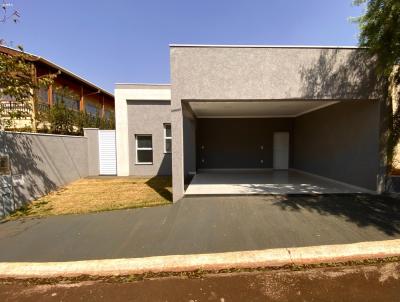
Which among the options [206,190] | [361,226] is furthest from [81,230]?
[361,226]

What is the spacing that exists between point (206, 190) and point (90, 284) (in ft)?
15.0

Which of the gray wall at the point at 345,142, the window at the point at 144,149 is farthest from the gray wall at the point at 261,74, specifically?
the window at the point at 144,149

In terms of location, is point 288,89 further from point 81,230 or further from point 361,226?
point 81,230

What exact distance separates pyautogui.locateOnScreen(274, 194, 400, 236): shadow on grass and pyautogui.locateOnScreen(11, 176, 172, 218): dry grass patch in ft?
12.2

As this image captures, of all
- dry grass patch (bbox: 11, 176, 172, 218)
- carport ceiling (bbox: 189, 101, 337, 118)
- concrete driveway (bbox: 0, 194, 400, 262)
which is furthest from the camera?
carport ceiling (bbox: 189, 101, 337, 118)

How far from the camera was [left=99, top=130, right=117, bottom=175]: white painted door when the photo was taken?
36.6 feet

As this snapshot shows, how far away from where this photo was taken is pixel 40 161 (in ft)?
23.5

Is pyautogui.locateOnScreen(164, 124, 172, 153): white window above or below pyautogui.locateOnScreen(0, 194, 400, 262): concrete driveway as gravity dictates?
above

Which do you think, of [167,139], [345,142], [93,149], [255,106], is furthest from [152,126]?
[345,142]

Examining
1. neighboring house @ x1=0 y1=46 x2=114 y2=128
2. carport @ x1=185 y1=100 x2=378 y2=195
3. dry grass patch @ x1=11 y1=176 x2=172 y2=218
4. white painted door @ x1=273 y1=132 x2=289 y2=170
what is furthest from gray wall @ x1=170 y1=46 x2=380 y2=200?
neighboring house @ x1=0 y1=46 x2=114 y2=128

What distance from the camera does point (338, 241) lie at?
3.56 m

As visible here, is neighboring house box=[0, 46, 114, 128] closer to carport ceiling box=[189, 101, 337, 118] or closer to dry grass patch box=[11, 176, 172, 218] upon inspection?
dry grass patch box=[11, 176, 172, 218]

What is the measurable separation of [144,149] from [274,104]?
6911 millimetres

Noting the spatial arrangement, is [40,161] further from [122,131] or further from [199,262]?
[199,262]
